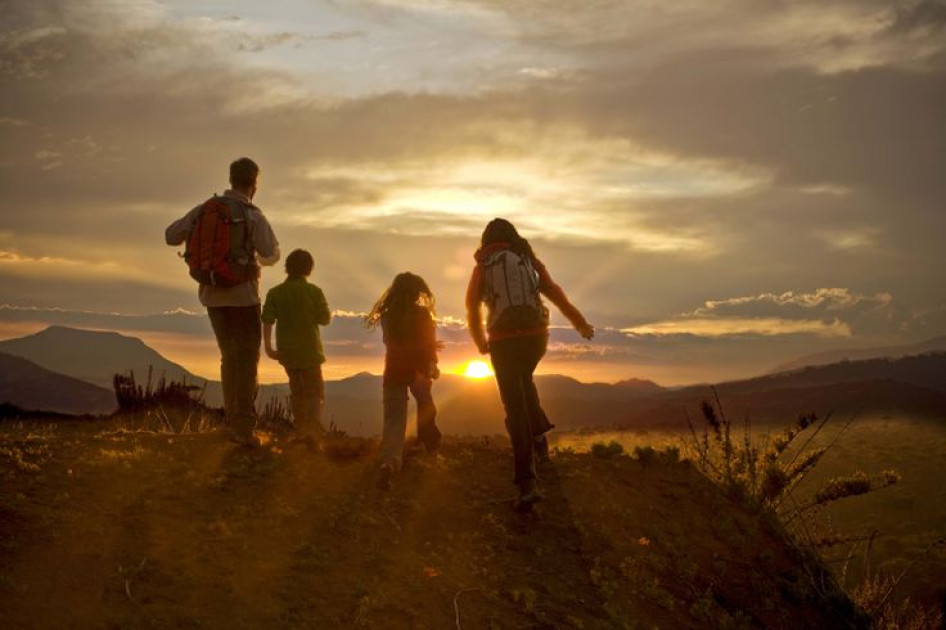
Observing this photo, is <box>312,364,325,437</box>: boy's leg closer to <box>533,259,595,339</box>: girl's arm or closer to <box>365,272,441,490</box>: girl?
<box>365,272,441,490</box>: girl

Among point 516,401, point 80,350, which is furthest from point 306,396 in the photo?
point 80,350

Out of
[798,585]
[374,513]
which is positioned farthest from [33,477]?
[798,585]

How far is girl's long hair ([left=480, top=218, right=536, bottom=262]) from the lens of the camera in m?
7.66

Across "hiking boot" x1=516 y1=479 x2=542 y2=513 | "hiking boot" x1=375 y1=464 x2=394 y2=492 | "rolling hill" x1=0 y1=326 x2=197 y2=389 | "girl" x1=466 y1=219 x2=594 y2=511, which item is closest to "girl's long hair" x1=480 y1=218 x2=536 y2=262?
"girl" x1=466 y1=219 x2=594 y2=511

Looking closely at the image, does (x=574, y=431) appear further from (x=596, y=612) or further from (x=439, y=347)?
(x=596, y=612)

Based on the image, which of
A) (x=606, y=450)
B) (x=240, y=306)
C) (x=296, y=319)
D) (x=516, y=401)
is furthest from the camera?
(x=296, y=319)

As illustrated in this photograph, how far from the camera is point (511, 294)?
735 cm

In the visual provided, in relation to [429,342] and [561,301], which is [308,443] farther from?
[561,301]

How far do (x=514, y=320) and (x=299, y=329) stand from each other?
11.3 ft

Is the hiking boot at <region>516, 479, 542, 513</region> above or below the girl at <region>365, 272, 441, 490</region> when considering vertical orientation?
below

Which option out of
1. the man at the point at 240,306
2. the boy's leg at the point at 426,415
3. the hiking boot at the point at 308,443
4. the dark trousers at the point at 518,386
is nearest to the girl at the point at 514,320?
the dark trousers at the point at 518,386

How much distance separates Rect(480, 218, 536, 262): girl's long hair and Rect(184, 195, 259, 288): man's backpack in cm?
220

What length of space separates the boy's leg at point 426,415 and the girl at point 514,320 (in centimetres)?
157

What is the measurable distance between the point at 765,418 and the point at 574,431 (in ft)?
9.95
